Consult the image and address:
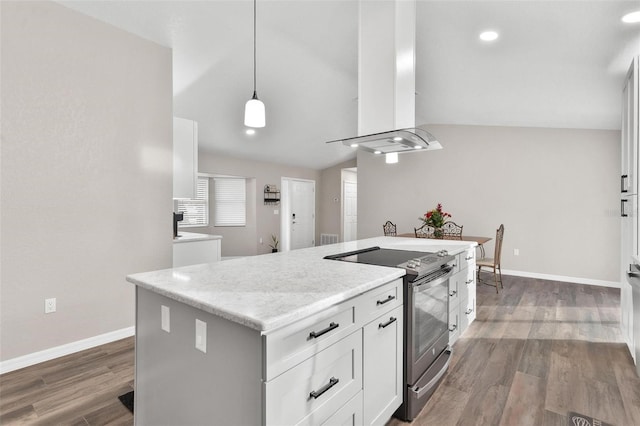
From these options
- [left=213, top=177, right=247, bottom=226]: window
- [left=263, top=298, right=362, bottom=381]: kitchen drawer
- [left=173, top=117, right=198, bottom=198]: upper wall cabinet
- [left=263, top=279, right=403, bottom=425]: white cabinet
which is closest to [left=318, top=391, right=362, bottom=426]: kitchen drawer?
[left=263, top=279, right=403, bottom=425]: white cabinet

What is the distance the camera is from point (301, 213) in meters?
9.41

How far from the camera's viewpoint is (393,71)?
2.58m

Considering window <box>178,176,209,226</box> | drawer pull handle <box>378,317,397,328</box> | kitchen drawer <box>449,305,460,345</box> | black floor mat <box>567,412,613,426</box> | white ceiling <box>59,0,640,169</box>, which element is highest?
white ceiling <box>59,0,640,169</box>

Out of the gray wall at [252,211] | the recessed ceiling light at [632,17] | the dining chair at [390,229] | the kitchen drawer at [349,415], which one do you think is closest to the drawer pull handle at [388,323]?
the kitchen drawer at [349,415]

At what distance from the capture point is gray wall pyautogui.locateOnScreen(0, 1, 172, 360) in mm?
2477

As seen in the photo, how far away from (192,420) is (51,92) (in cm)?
272

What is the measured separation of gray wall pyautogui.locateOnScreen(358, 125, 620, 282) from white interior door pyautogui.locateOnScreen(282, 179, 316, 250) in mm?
2992


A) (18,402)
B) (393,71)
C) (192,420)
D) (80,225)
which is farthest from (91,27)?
(192,420)

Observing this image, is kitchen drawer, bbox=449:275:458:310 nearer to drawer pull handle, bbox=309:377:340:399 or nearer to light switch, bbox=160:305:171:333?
drawer pull handle, bbox=309:377:340:399

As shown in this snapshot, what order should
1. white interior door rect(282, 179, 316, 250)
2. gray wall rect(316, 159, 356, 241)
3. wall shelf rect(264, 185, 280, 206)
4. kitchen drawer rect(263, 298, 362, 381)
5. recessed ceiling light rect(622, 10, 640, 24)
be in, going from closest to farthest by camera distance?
kitchen drawer rect(263, 298, 362, 381)
recessed ceiling light rect(622, 10, 640, 24)
wall shelf rect(264, 185, 280, 206)
white interior door rect(282, 179, 316, 250)
gray wall rect(316, 159, 356, 241)

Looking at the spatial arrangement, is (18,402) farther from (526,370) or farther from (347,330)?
(526,370)

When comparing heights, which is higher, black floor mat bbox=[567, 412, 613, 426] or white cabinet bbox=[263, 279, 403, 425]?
white cabinet bbox=[263, 279, 403, 425]

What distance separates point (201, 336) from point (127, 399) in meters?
1.28

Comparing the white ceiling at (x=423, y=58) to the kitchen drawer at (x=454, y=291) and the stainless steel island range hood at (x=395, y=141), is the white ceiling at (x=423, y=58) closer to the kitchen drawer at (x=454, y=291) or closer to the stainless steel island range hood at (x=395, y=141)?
the stainless steel island range hood at (x=395, y=141)
